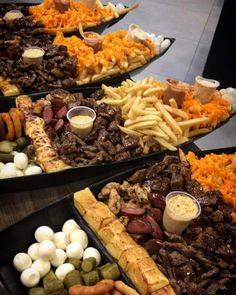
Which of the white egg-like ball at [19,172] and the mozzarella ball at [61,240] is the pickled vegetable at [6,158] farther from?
the mozzarella ball at [61,240]

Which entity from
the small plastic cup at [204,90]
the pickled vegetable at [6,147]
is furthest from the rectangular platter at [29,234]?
the small plastic cup at [204,90]

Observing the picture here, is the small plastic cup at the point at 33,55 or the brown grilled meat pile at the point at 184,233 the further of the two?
the small plastic cup at the point at 33,55

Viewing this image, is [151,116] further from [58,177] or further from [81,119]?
[58,177]

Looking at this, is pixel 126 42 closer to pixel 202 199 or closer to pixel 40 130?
pixel 40 130

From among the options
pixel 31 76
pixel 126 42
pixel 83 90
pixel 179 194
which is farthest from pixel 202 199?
pixel 126 42

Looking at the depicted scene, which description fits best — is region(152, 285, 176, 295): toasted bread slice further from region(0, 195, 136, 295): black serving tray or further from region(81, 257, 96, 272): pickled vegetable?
region(81, 257, 96, 272): pickled vegetable

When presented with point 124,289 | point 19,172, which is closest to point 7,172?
point 19,172
